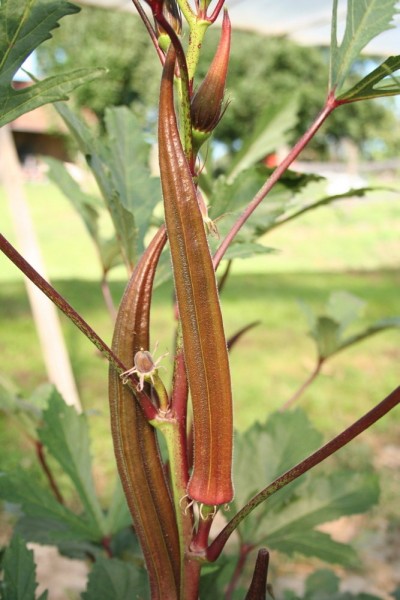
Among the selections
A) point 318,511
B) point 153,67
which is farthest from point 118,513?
point 153,67

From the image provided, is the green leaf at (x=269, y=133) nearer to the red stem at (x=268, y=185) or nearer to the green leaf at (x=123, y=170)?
the green leaf at (x=123, y=170)

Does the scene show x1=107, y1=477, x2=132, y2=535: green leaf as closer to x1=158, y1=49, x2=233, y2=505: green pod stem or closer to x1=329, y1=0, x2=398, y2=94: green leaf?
x1=158, y1=49, x2=233, y2=505: green pod stem

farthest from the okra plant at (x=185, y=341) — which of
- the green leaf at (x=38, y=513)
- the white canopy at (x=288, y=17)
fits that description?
the white canopy at (x=288, y=17)

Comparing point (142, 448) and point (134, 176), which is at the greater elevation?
point (134, 176)

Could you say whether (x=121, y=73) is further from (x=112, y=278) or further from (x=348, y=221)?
(x=112, y=278)

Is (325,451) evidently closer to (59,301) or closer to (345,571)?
(59,301)

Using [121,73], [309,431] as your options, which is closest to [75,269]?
[309,431]
